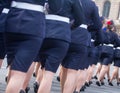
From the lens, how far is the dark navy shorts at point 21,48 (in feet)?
15.6

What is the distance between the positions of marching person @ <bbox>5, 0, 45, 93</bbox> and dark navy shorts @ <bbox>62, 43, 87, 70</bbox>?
2040mm

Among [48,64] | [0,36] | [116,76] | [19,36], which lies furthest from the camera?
[116,76]

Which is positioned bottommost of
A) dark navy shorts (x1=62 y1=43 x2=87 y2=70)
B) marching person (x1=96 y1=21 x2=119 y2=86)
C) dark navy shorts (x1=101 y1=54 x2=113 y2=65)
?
dark navy shorts (x1=101 y1=54 x2=113 y2=65)

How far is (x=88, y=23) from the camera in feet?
26.0

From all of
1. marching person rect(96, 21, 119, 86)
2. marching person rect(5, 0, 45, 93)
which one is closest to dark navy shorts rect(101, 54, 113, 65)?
marching person rect(96, 21, 119, 86)

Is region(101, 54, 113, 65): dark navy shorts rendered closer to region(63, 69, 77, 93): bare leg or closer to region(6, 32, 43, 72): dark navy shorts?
region(63, 69, 77, 93): bare leg

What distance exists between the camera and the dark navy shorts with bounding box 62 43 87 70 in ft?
22.8

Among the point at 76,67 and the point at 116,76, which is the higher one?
the point at 76,67

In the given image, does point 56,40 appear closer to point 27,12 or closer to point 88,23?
point 27,12

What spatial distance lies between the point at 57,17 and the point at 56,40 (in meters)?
0.31

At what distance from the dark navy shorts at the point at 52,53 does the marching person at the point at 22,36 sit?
2.96 feet

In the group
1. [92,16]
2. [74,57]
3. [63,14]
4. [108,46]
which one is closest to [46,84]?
[63,14]

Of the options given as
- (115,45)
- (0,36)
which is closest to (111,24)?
(115,45)

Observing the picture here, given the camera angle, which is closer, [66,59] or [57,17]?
[57,17]
